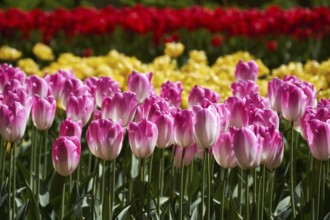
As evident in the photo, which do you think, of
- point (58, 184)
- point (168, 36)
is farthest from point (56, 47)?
point (58, 184)

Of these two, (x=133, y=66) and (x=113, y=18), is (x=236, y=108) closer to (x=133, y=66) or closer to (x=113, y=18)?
(x=133, y=66)

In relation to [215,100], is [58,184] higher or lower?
lower

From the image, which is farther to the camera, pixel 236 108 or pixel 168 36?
pixel 168 36

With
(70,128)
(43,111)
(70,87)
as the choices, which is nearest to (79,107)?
(43,111)

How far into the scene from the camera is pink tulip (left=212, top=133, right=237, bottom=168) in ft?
7.94

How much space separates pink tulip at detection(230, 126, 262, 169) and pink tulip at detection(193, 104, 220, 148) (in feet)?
0.36

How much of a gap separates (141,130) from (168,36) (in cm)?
631

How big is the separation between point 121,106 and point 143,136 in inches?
15.5

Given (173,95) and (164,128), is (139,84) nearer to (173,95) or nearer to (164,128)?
(173,95)

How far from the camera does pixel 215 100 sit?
3.07 m

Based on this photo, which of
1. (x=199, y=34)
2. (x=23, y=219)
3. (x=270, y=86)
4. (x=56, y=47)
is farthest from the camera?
(x=199, y=34)

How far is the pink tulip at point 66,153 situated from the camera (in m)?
2.37

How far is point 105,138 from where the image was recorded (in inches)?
94.1

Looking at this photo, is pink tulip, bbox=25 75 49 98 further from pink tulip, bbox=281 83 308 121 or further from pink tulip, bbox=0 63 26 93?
pink tulip, bbox=281 83 308 121
